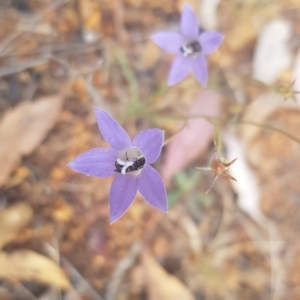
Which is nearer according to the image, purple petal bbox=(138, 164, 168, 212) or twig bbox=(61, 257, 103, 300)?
purple petal bbox=(138, 164, 168, 212)

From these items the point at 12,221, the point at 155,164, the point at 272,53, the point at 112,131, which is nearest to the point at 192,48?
the point at 112,131

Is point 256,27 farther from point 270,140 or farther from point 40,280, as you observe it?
point 40,280

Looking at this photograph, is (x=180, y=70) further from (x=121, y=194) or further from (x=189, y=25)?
(x=121, y=194)

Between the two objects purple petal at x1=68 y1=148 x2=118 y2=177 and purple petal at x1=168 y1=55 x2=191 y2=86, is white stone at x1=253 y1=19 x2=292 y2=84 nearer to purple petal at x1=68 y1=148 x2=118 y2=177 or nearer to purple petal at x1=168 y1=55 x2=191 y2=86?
purple petal at x1=168 y1=55 x2=191 y2=86

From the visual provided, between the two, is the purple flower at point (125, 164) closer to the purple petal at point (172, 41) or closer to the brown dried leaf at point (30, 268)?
the purple petal at point (172, 41)

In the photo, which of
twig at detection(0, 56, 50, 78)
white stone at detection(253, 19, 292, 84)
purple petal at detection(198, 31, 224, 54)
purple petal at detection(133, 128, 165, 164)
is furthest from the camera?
white stone at detection(253, 19, 292, 84)

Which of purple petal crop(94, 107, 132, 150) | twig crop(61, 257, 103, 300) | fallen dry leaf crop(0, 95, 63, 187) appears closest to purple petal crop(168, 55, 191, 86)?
purple petal crop(94, 107, 132, 150)
